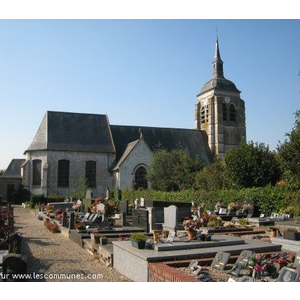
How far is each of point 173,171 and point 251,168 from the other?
8.52 m

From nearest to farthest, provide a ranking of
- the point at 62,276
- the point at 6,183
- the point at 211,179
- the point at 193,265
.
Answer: the point at 193,265, the point at 62,276, the point at 211,179, the point at 6,183

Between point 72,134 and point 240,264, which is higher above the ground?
point 72,134

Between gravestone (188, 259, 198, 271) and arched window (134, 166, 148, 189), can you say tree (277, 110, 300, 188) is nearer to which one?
gravestone (188, 259, 198, 271)

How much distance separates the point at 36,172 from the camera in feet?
121

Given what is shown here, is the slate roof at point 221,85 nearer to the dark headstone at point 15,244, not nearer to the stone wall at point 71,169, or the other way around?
the stone wall at point 71,169

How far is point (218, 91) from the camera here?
44719mm

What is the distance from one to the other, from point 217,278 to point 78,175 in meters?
31.8

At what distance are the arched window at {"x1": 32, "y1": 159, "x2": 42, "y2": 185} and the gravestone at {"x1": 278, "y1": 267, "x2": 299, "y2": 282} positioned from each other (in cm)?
3311

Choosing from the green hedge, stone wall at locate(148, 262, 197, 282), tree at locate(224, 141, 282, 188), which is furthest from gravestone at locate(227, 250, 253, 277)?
tree at locate(224, 141, 282, 188)

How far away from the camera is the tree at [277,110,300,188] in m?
18.6

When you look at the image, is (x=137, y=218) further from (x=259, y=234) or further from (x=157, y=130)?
(x=157, y=130)

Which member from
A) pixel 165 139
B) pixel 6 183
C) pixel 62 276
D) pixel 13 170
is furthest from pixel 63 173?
pixel 62 276

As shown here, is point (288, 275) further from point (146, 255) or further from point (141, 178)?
point (141, 178)

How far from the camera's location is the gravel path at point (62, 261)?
8156 mm
